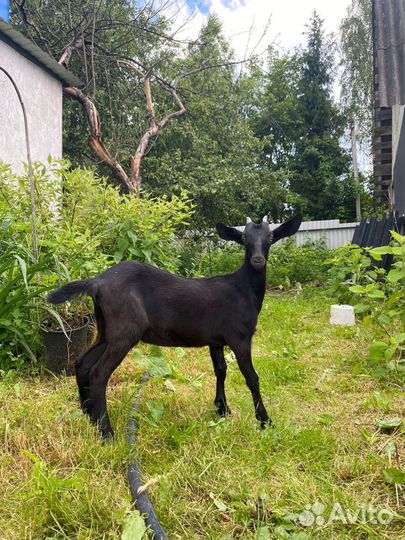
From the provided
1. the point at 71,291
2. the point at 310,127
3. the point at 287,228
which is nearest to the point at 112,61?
the point at 287,228

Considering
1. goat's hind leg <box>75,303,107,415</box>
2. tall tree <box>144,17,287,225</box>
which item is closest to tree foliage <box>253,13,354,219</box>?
tall tree <box>144,17,287,225</box>

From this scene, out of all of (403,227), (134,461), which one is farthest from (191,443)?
(403,227)

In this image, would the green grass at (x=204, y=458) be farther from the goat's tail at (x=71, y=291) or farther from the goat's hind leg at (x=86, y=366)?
the goat's tail at (x=71, y=291)

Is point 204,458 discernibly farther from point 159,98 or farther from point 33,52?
point 159,98

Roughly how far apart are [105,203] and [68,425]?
12.6 ft

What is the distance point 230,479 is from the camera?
92.9 inches

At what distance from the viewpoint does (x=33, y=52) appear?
29.7ft

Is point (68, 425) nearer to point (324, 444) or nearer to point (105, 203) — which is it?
point (324, 444)

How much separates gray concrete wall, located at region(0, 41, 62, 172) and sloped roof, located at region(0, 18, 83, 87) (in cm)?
9

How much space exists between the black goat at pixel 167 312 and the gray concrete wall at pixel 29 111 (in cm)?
578

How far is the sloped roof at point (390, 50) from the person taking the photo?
8.38 metres

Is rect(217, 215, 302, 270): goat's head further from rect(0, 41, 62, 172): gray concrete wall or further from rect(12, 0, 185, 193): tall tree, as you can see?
rect(12, 0, 185, 193): tall tree

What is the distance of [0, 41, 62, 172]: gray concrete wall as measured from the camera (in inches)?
333

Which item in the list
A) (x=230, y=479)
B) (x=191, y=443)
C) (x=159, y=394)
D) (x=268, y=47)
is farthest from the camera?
(x=268, y=47)
